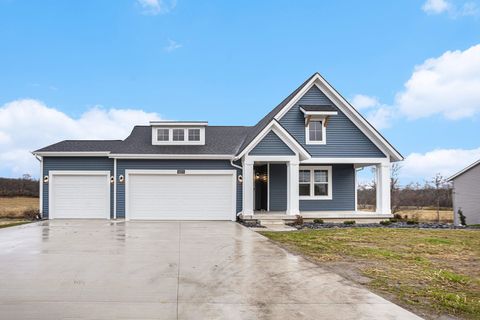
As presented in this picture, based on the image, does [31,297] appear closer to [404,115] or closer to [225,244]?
[225,244]

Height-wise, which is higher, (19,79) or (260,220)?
(19,79)

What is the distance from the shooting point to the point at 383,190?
1861cm

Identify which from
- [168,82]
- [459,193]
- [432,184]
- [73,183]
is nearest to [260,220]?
[73,183]

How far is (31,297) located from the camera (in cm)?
517

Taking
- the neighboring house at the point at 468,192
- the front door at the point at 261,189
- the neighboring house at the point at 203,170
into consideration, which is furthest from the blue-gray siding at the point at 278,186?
the neighboring house at the point at 468,192

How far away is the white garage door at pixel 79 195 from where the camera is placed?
18562mm

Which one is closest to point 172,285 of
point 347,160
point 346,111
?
point 347,160

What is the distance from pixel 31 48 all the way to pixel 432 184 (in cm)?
Result: 3530

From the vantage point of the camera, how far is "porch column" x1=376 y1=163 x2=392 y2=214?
18547 millimetres

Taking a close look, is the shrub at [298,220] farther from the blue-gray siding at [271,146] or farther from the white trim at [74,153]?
the white trim at [74,153]

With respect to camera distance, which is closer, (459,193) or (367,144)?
(367,144)

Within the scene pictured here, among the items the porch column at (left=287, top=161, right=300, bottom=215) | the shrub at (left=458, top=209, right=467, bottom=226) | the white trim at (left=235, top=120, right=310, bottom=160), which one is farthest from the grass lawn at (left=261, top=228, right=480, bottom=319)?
the shrub at (left=458, top=209, right=467, bottom=226)

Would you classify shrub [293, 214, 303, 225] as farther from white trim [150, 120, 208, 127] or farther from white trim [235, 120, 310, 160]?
white trim [150, 120, 208, 127]

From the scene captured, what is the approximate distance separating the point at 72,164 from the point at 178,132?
17.5 feet
